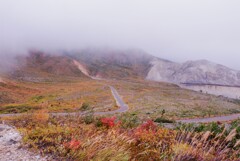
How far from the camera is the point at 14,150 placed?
298 inches

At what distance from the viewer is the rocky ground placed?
275 inches

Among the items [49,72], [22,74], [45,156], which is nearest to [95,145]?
[45,156]

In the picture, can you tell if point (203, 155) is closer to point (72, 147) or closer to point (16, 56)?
point (72, 147)

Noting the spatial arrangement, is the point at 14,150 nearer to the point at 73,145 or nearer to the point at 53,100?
the point at 73,145

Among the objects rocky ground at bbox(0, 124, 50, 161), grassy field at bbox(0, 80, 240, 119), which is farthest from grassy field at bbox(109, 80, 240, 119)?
rocky ground at bbox(0, 124, 50, 161)

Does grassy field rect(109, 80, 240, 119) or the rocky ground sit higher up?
the rocky ground

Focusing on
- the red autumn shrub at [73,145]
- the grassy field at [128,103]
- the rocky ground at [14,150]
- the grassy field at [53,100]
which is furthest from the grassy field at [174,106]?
the red autumn shrub at [73,145]

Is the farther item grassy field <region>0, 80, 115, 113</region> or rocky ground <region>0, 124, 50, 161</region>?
grassy field <region>0, 80, 115, 113</region>

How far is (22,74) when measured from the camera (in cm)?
15138

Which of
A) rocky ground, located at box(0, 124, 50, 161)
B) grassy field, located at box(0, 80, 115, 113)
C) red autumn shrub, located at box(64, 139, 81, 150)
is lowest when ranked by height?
grassy field, located at box(0, 80, 115, 113)

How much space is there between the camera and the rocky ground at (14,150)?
23.0ft

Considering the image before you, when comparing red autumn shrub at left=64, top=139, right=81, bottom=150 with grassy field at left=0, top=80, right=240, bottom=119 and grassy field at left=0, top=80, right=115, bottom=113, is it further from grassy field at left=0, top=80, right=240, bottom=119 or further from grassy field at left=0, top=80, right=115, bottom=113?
grassy field at left=0, top=80, right=115, bottom=113

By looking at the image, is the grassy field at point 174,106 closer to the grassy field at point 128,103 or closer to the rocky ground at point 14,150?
the grassy field at point 128,103

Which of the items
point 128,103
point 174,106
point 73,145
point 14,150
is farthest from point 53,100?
point 73,145
